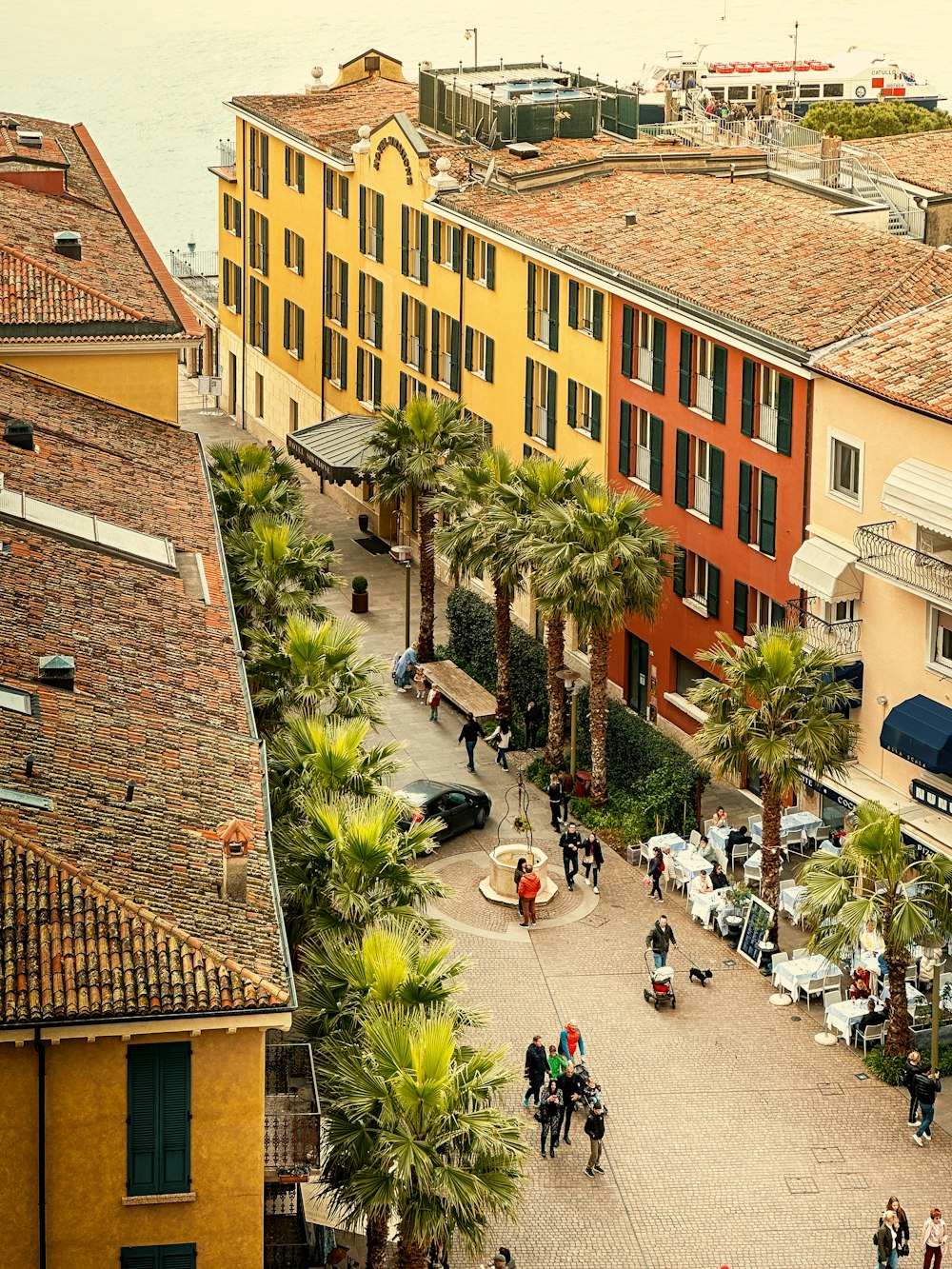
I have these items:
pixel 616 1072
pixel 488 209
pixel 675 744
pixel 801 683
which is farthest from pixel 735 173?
pixel 616 1072

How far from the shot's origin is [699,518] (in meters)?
52.6

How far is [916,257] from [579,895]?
58.3 ft

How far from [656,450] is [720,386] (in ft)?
12.9

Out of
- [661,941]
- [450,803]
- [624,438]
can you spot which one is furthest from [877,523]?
[624,438]

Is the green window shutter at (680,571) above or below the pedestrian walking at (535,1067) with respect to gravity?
above

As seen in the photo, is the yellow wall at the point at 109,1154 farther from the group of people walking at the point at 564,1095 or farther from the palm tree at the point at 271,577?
the palm tree at the point at 271,577

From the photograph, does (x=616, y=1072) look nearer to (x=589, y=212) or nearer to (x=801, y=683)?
A: (x=801, y=683)

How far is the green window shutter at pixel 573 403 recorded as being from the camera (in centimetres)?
5897

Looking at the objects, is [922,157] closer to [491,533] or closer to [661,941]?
[491,533]

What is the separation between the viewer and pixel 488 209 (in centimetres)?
6378

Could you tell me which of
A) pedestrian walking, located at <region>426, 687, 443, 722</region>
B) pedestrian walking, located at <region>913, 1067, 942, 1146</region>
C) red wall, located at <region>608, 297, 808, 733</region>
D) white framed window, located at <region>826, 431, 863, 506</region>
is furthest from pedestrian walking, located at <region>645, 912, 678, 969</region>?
pedestrian walking, located at <region>426, 687, 443, 722</region>

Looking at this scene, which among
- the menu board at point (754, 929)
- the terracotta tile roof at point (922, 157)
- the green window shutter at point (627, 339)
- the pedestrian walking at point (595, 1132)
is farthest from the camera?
the terracotta tile roof at point (922, 157)

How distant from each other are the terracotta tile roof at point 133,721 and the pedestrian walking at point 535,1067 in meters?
8.12

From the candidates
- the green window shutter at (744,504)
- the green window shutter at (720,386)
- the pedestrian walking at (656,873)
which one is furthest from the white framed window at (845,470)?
the pedestrian walking at (656,873)
